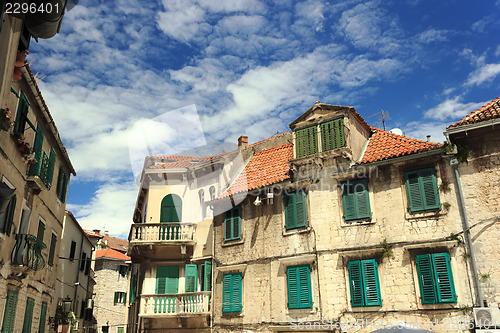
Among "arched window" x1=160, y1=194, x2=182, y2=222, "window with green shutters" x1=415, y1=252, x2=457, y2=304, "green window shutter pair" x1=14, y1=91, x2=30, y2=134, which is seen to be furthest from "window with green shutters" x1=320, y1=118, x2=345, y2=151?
"green window shutter pair" x1=14, y1=91, x2=30, y2=134

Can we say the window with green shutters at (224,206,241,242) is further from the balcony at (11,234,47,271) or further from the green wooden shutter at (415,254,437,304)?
the balcony at (11,234,47,271)

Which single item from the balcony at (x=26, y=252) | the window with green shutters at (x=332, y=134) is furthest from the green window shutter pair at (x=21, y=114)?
the window with green shutters at (x=332, y=134)

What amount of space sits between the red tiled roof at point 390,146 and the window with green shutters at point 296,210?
121 inches

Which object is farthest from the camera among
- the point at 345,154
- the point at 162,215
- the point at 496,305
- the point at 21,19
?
the point at 162,215

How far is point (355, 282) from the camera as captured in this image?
16.8 meters

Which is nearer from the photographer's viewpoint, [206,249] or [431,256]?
[431,256]

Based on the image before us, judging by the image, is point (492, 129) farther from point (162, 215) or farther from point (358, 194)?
point (162, 215)

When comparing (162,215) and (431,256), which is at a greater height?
(162,215)

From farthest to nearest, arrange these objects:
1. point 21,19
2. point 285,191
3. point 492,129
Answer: point 285,191 → point 492,129 → point 21,19

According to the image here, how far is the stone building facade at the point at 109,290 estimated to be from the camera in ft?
138

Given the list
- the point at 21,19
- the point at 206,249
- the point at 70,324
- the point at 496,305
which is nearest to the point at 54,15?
the point at 21,19

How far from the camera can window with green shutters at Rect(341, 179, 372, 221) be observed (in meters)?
17.4

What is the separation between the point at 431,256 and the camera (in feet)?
51.1

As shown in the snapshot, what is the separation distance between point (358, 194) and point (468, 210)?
4081 millimetres
